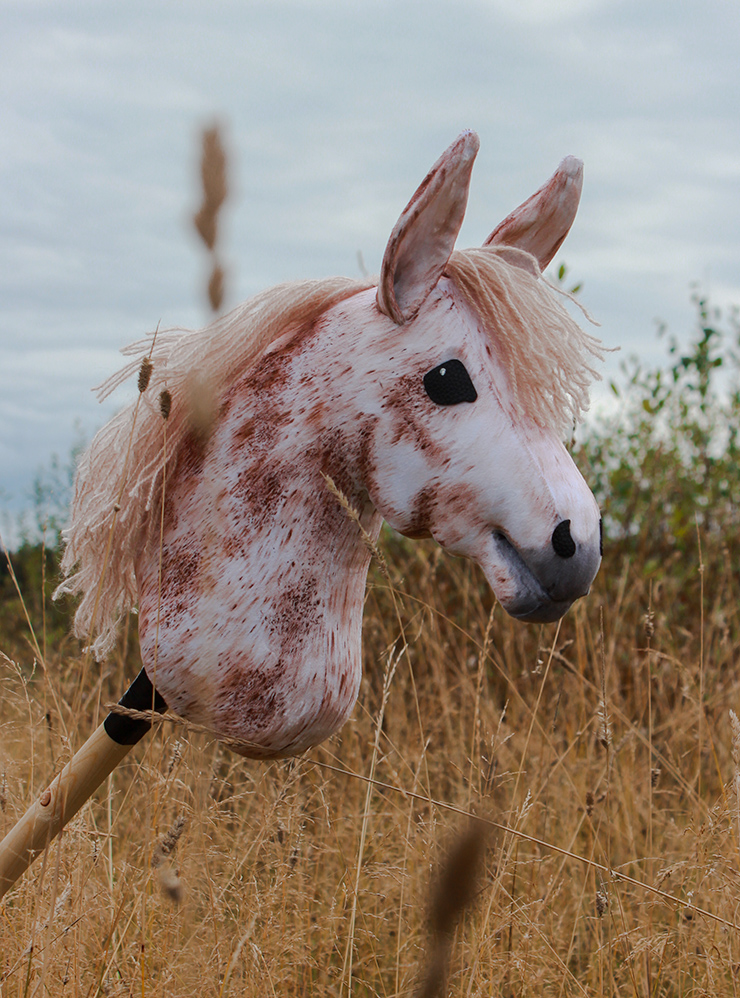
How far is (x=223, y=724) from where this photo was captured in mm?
919

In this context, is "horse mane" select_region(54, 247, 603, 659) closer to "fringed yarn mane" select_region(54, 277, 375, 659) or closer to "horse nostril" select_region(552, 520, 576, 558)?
"fringed yarn mane" select_region(54, 277, 375, 659)

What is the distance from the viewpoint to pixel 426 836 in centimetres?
146

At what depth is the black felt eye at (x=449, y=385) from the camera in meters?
0.88

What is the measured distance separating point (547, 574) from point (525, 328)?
0.88ft

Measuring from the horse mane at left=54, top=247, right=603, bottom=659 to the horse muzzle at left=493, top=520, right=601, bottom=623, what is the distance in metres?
0.15

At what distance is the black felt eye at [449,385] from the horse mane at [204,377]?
0.05 meters

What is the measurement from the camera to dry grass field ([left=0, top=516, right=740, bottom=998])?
1214 mm

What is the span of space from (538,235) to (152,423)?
→ 1.67ft

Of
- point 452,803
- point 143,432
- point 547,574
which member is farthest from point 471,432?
point 452,803

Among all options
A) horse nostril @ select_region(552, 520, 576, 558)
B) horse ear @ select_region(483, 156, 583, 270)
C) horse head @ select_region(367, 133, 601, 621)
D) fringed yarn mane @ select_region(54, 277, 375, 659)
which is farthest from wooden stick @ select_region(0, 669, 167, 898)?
horse ear @ select_region(483, 156, 583, 270)

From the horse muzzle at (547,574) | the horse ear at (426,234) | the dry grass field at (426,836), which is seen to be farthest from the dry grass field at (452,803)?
the horse ear at (426,234)

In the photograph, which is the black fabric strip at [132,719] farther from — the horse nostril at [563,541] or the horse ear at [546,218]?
the horse ear at [546,218]

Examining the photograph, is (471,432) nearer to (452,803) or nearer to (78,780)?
(78,780)

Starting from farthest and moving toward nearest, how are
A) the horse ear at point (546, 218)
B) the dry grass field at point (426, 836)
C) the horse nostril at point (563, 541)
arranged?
the dry grass field at point (426, 836)
the horse ear at point (546, 218)
the horse nostril at point (563, 541)
